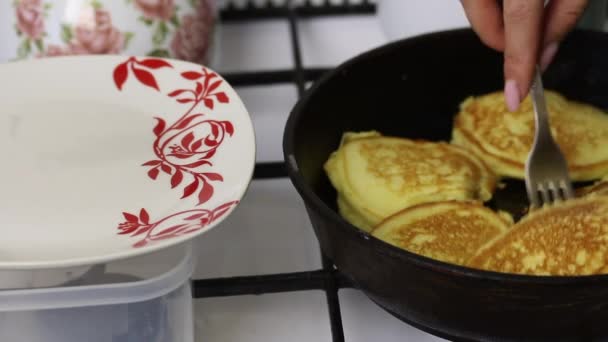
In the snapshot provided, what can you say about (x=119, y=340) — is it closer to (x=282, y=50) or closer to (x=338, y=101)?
(x=338, y=101)

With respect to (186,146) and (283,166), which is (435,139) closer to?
(283,166)

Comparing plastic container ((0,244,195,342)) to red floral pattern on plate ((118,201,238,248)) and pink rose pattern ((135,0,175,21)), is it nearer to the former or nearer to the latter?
red floral pattern on plate ((118,201,238,248))

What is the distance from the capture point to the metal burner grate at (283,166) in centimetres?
65

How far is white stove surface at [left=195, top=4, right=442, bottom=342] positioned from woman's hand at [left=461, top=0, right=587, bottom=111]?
0.76 feet

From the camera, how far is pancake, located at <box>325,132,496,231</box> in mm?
715

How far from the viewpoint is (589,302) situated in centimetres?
50

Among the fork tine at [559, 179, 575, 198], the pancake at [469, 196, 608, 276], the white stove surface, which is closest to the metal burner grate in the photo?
the white stove surface

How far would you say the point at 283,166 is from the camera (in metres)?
0.82

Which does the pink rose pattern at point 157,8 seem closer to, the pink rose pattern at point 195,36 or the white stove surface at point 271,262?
the pink rose pattern at point 195,36

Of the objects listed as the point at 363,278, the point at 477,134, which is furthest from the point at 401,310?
the point at 477,134

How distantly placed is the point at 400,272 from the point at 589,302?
0.13 m

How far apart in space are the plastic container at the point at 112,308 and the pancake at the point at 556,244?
242 mm

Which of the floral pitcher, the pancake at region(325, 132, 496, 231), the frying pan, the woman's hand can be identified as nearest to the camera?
the frying pan

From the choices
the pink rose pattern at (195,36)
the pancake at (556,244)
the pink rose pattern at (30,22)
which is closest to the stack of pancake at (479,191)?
the pancake at (556,244)
